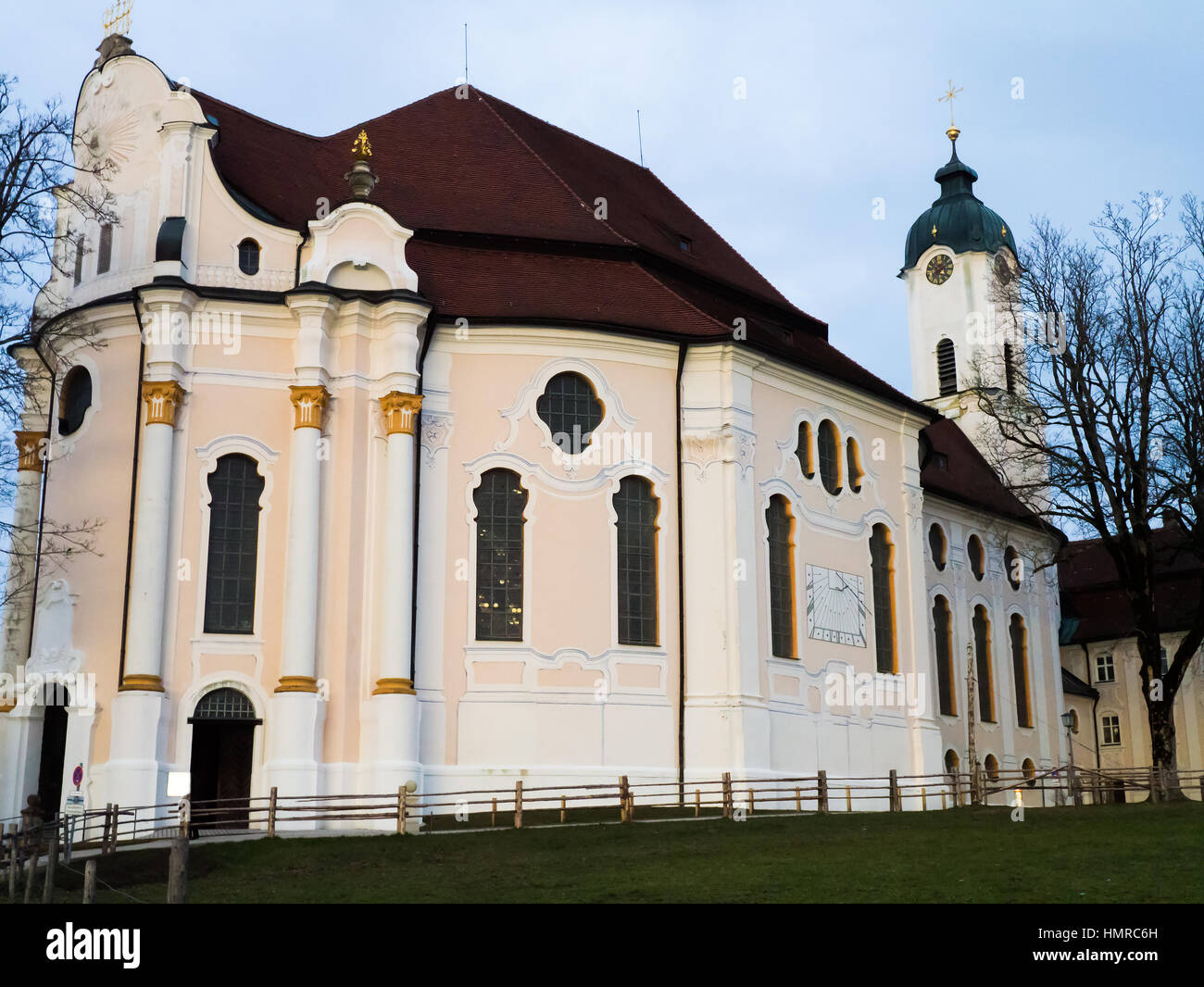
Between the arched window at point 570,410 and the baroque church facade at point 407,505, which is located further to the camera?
the arched window at point 570,410

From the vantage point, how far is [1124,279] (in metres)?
31.8

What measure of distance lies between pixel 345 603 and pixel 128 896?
1020cm

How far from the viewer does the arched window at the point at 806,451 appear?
30.6m

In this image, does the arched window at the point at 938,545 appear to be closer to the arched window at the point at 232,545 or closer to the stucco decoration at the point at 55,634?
the arched window at the point at 232,545

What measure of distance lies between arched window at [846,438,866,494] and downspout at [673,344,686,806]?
5084 millimetres

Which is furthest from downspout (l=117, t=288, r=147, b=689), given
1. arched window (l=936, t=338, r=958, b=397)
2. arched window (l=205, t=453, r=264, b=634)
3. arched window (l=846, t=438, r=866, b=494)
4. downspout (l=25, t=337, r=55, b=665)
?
arched window (l=936, t=338, r=958, b=397)

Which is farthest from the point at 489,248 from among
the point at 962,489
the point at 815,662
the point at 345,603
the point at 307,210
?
the point at 962,489

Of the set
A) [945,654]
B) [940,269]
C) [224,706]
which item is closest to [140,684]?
[224,706]

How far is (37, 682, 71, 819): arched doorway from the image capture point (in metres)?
26.5

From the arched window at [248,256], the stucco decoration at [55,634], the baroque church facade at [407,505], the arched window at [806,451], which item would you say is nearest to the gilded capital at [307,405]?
the baroque church facade at [407,505]

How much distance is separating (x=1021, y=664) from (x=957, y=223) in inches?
659

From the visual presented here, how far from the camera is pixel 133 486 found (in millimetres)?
26438

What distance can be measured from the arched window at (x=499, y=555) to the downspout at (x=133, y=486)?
598 centimetres
